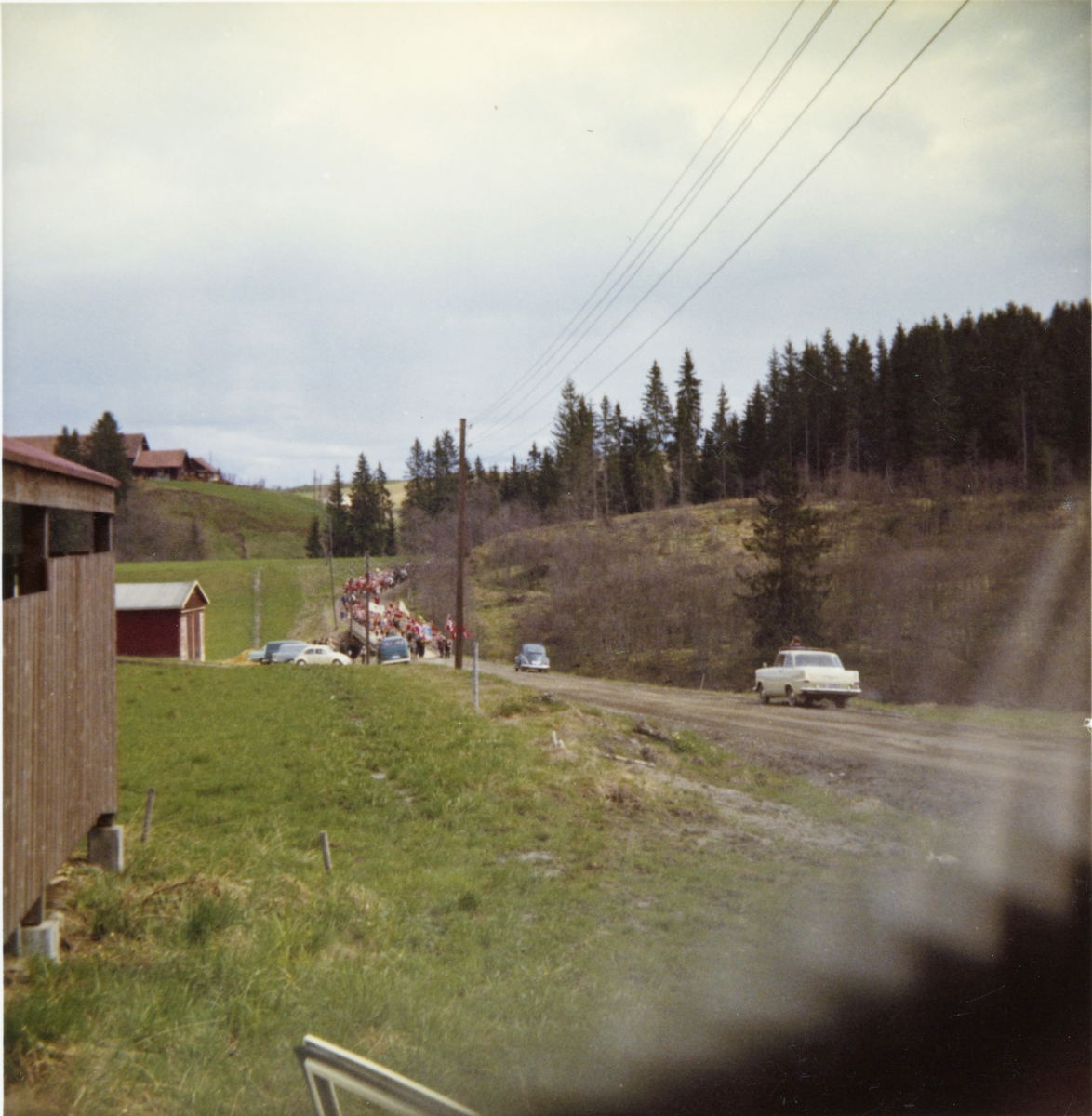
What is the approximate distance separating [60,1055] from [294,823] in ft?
16.5

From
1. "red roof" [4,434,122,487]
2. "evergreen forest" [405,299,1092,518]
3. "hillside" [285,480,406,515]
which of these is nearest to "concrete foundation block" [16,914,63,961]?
"red roof" [4,434,122,487]

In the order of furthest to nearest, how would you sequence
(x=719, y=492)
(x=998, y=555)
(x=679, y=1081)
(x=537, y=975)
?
(x=719, y=492) < (x=998, y=555) < (x=537, y=975) < (x=679, y=1081)

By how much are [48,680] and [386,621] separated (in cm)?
4550

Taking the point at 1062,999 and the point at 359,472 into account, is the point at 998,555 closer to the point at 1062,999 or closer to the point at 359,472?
the point at 1062,999

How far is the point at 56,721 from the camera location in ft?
15.6

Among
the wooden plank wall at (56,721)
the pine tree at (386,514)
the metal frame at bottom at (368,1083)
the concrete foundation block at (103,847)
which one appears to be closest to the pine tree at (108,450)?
the wooden plank wall at (56,721)

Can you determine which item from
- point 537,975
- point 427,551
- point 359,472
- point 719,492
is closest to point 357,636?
point 427,551

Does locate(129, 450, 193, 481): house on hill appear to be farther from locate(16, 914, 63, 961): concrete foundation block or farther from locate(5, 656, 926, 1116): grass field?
locate(16, 914, 63, 961): concrete foundation block

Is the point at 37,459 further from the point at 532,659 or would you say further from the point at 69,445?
the point at 532,659

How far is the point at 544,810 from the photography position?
911cm

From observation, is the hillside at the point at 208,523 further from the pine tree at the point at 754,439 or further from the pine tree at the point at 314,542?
the pine tree at the point at 754,439

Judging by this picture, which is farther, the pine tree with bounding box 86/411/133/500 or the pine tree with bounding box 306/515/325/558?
the pine tree with bounding box 306/515/325/558

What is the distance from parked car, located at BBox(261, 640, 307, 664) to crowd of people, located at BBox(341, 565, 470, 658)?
390 centimetres

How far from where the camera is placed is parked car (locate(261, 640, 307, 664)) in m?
41.1
